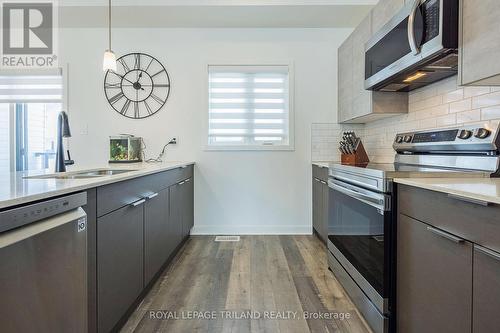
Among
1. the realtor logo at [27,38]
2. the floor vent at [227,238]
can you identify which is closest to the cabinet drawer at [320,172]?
the floor vent at [227,238]

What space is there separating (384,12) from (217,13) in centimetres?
170

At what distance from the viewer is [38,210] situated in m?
0.96

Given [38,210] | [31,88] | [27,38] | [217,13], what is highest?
[217,13]

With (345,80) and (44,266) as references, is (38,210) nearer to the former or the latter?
(44,266)

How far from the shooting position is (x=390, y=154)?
115 inches

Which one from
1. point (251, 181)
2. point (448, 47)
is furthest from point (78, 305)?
point (251, 181)

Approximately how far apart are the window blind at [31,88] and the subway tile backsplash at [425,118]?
10.1 ft

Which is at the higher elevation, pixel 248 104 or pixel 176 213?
pixel 248 104

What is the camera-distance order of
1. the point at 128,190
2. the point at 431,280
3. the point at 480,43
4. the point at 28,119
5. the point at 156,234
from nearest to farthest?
the point at 431,280, the point at 480,43, the point at 128,190, the point at 156,234, the point at 28,119

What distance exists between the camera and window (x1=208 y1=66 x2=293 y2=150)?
365cm

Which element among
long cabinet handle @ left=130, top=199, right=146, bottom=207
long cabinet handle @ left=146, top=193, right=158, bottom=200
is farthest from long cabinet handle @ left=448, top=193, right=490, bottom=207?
long cabinet handle @ left=146, top=193, right=158, bottom=200

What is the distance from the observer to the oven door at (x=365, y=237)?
155 cm

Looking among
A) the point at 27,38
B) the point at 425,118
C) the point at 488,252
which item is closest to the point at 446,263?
the point at 488,252

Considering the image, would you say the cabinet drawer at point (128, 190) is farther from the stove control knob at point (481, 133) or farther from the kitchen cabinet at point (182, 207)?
the stove control knob at point (481, 133)
